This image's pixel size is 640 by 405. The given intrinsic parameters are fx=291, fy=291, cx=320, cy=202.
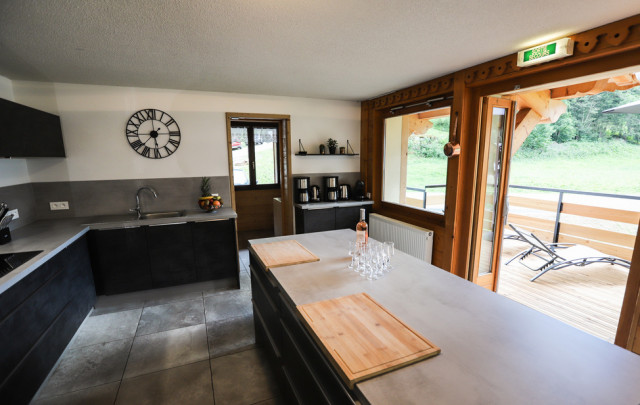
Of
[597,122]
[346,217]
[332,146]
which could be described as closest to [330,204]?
[346,217]

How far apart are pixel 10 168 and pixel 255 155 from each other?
11.8ft

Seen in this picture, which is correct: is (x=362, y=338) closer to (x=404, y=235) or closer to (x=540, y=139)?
(x=404, y=235)

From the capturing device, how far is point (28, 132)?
8.79 ft

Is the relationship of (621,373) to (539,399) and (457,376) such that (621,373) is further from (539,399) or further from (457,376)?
(457,376)

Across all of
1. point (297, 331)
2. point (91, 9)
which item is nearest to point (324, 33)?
point (91, 9)

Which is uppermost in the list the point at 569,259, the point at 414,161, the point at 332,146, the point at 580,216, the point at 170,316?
the point at 332,146

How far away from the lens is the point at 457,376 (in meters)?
0.92

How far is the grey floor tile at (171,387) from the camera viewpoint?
1960 mm

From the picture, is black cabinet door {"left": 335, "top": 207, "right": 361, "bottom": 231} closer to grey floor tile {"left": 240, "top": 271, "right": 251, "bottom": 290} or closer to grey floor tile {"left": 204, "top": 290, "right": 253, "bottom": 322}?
grey floor tile {"left": 240, "top": 271, "right": 251, "bottom": 290}

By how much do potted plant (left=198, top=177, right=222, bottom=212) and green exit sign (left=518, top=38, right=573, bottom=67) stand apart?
3425mm

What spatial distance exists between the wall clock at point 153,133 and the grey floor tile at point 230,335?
2205 mm

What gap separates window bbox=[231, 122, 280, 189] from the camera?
5840 millimetres

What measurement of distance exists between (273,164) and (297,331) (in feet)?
16.5

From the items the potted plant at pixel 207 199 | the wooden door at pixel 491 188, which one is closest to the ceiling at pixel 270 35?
the wooden door at pixel 491 188
